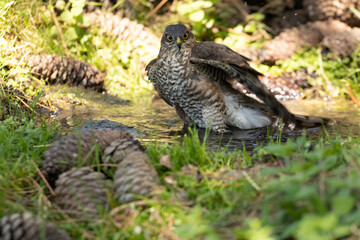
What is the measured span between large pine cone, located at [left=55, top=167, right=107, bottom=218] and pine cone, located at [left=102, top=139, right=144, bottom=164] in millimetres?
180

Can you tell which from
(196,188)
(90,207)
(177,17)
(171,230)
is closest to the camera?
(171,230)

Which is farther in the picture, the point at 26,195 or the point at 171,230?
the point at 26,195

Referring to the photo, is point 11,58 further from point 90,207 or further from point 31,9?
point 90,207

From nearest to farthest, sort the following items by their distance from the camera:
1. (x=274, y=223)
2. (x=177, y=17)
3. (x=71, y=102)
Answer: (x=274, y=223) → (x=71, y=102) → (x=177, y=17)

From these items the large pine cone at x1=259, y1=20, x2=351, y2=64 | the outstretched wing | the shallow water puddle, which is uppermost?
the large pine cone at x1=259, y1=20, x2=351, y2=64

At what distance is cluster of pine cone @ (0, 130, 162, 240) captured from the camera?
1835 mm

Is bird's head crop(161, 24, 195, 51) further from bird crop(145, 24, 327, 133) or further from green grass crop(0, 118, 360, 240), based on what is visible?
green grass crop(0, 118, 360, 240)

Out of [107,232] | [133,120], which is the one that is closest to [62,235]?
[107,232]

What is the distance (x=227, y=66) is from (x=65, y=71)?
8.80 ft

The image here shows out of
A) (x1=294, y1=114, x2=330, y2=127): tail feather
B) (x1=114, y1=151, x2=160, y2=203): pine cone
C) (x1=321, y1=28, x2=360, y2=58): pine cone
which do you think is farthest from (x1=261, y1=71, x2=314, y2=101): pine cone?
(x1=114, y1=151, x2=160, y2=203): pine cone

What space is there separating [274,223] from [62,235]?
91 cm

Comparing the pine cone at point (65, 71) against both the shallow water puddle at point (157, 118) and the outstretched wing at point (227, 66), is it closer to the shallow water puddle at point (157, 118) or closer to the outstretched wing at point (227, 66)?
the shallow water puddle at point (157, 118)

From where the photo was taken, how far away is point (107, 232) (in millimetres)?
2020

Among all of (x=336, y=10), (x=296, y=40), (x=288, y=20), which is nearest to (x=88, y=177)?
(x=296, y=40)
